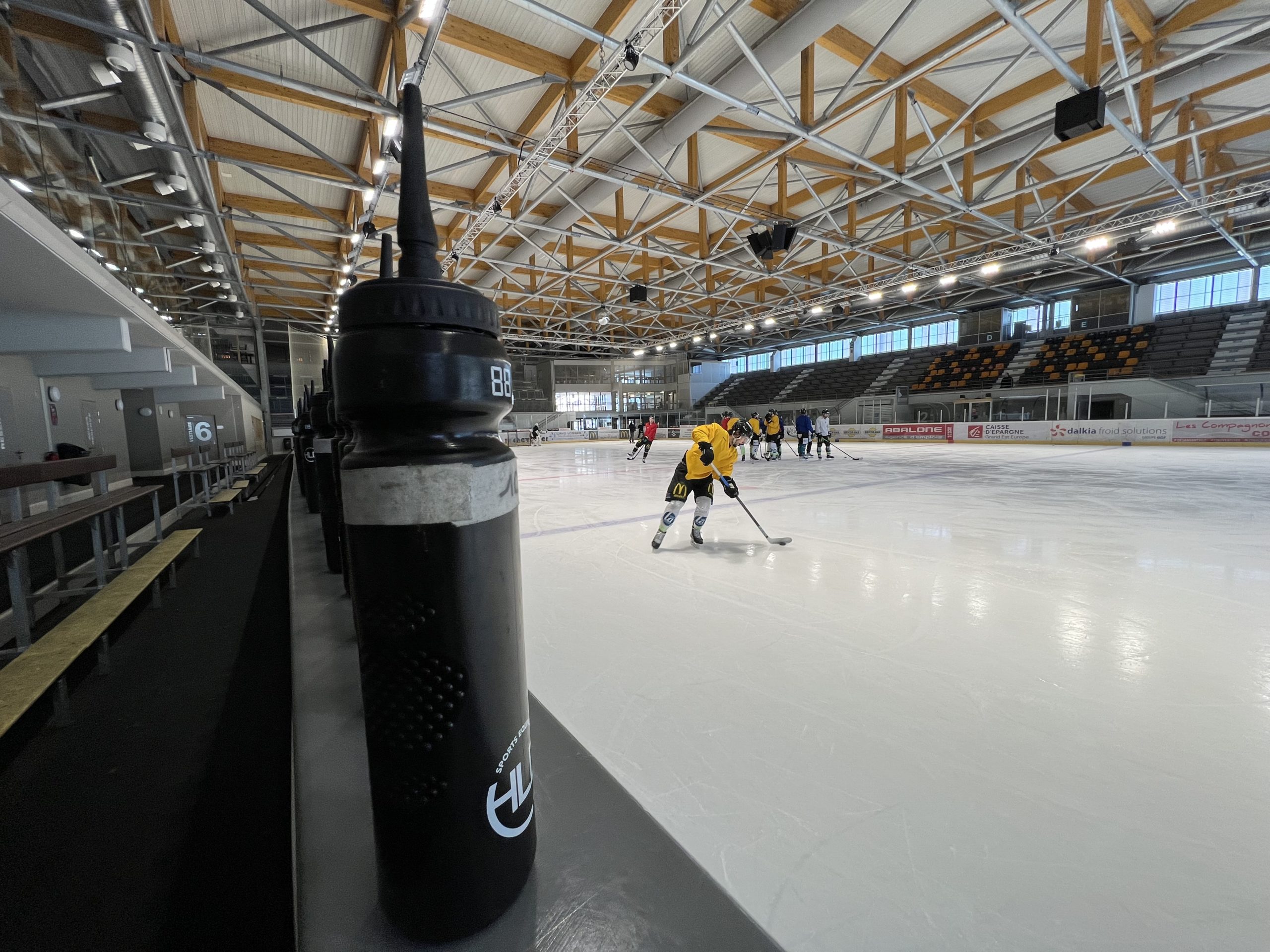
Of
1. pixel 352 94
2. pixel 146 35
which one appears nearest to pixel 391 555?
pixel 146 35

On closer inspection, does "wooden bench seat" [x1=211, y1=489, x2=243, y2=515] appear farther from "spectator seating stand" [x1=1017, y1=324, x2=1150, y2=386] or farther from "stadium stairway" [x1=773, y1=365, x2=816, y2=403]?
"stadium stairway" [x1=773, y1=365, x2=816, y2=403]

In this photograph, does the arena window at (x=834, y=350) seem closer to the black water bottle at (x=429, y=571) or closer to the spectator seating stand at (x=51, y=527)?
the spectator seating stand at (x=51, y=527)

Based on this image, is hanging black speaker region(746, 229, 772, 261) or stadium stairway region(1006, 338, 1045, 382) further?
stadium stairway region(1006, 338, 1045, 382)

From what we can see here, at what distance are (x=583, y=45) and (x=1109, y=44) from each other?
313 inches

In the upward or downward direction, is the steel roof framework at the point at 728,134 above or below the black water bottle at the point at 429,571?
above

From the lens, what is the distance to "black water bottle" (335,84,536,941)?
735mm

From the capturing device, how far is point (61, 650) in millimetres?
2209

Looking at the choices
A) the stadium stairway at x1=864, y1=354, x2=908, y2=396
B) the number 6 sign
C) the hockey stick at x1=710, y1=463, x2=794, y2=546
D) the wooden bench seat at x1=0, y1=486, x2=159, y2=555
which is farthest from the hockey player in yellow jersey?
the stadium stairway at x1=864, y1=354, x2=908, y2=396

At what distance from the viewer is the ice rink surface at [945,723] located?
3.72 feet

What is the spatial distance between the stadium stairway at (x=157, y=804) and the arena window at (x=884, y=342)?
3960 centimetres

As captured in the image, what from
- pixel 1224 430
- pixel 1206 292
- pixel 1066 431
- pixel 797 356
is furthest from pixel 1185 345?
pixel 797 356

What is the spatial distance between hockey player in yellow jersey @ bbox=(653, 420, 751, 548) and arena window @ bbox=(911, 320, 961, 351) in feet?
114

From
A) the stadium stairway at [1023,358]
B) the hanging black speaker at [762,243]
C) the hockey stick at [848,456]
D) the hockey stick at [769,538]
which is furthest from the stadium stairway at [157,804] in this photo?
the stadium stairway at [1023,358]

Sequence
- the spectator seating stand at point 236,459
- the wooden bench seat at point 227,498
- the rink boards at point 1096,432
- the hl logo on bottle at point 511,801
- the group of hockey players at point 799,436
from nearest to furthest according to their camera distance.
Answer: the hl logo on bottle at point 511,801 → the wooden bench seat at point 227,498 → the spectator seating stand at point 236,459 → the group of hockey players at point 799,436 → the rink boards at point 1096,432
